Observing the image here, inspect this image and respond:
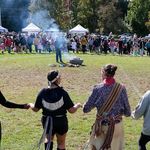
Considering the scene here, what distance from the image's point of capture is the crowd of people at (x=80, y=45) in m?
36.2

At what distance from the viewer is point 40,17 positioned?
7094 centimetres

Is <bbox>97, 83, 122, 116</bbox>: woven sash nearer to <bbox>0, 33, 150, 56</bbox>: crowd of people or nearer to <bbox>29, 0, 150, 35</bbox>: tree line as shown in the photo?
<bbox>0, 33, 150, 56</bbox>: crowd of people

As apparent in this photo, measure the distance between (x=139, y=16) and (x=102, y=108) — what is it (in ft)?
211

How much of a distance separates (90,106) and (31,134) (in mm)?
2901

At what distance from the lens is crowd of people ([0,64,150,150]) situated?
639cm

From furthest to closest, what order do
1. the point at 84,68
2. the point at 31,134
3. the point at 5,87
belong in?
the point at 84,68
the point at 5,87
the point at 31,134

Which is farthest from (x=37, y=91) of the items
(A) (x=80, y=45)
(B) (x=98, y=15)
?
(B) (x=98, y=15)

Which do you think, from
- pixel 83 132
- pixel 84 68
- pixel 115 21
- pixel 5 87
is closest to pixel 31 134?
pixel 83 132

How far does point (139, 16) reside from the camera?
6925 cm

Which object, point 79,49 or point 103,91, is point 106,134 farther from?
point 79,49

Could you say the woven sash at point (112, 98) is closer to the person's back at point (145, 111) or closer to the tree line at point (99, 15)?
the person's back at point (145, 111)


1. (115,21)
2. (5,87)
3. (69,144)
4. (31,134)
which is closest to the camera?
(69,144)

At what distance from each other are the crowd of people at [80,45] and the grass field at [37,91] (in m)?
11.0

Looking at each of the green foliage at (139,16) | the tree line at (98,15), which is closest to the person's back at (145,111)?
the tree line at (98,15)
